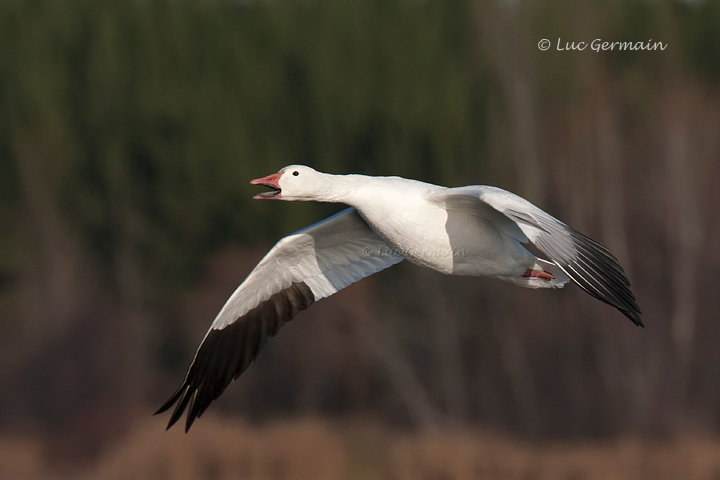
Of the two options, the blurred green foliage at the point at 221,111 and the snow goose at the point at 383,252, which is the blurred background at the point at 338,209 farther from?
the snow goose at the point at 383,252

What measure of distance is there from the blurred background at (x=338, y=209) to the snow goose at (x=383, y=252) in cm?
744

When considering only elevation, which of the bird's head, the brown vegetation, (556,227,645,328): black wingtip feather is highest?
the bird's head

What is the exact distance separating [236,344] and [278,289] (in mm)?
506

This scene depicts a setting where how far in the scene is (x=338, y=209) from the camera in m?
19.9

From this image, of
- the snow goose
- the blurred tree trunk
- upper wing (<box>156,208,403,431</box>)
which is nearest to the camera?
the snow goose

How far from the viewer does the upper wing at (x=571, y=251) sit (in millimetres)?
5891

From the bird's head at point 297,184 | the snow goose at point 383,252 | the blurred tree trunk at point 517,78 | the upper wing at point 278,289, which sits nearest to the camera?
the snow goose at point 383,252

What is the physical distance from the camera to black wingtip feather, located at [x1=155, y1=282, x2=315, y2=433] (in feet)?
24.7

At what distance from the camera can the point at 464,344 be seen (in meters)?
19.3

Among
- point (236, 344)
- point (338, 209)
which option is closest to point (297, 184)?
point (236, 344)

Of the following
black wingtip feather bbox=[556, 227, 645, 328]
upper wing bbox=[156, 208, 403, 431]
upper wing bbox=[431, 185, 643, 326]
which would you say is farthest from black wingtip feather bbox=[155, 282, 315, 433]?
black wingtip feather bbox=[556, 227, 645, 328]

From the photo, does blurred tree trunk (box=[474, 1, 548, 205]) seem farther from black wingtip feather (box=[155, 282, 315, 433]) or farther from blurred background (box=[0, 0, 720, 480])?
black wingtip feather (box=[155, 282, 315, 433])

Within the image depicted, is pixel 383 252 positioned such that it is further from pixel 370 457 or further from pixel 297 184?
pixel 370 457

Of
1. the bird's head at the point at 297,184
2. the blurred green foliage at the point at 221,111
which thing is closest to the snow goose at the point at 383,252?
the bird's head at the point at 297,184
